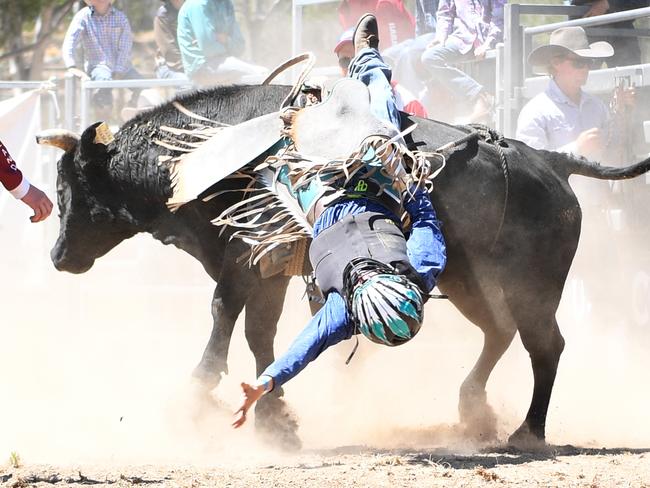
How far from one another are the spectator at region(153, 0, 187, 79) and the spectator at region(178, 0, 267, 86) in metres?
1.16

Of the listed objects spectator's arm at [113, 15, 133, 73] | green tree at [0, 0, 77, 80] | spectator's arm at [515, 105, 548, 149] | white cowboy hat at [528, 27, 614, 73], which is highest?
green tree at [0, 0, 77, 80]

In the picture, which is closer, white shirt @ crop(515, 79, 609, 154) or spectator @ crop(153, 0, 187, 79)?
white shirt @ crop(515, 79, 609, 154)

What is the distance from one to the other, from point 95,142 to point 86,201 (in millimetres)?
Result: 343

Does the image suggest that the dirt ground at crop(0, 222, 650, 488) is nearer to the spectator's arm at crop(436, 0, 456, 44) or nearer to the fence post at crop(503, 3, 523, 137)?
the fence post at crop(503, 3, 523, 137)

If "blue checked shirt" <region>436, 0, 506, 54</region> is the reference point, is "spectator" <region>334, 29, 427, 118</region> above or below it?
below

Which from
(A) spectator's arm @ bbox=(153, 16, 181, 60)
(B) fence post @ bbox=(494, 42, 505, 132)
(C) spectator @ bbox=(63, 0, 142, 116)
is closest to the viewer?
(B) fence post @ bbox=(494, 42, 505, 132)

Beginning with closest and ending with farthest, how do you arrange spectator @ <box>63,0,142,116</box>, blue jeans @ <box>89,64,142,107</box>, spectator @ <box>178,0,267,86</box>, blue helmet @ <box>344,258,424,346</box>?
blue helmet @ <box>344,258,424,346</box>
spectator @ <box>178,0,267,86</box>
blue jeans @ <box>89,64,142,107</box>
spectator @ <box>63,0,142,116</box>

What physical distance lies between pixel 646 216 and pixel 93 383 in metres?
A: 4.02

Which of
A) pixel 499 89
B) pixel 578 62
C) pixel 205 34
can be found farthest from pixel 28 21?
pixel 578 62

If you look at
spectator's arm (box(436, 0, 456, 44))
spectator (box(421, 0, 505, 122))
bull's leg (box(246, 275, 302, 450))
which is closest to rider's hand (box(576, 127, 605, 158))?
spectator (box(421, 0, 505, 122))

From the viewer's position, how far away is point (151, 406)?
20.2 feet

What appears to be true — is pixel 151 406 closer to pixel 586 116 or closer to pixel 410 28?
pixel 586 116

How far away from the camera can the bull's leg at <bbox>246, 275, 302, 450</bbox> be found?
5164 millimetres

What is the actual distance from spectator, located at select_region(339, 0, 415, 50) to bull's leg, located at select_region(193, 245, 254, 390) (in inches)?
179
